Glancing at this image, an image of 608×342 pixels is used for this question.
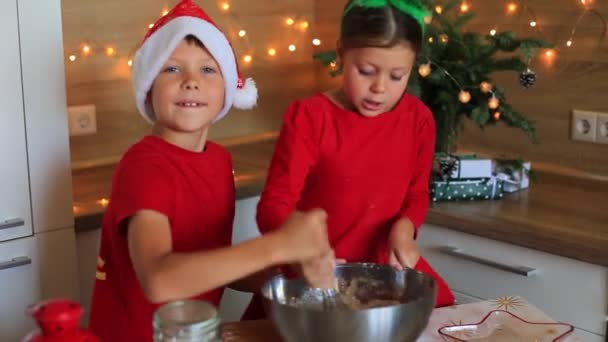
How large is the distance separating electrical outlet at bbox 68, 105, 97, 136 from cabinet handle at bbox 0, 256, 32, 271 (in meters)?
0.62

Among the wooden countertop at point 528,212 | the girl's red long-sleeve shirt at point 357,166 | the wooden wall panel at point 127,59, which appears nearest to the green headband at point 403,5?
the girl's red long-sleeve shirt at point 357,166

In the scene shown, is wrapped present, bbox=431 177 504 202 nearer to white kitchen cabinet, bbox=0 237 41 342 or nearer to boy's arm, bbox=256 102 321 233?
boy's arm, bbox=256 102 321 233

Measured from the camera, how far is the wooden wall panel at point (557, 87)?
2.12m

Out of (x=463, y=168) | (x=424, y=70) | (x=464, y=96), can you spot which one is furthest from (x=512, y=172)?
(x=424, y=70)

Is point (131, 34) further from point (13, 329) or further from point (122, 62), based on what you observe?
point (13, 329)

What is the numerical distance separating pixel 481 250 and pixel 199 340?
115cm

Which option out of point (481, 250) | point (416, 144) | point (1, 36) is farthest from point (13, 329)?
point (481, 250)

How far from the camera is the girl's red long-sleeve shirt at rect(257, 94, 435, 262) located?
1381mm

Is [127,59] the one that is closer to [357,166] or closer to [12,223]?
[12,223]

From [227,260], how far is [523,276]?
3.34 feet

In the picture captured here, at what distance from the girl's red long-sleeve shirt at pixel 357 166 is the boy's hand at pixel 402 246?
6cm

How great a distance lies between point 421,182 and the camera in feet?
4.76

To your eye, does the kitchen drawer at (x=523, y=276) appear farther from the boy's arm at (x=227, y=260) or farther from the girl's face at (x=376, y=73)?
the boy's arm at (x=227, y=260)

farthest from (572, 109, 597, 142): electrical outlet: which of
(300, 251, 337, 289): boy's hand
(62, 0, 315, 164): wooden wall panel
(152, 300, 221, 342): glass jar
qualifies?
(152, 300, 221, 342): glass jar
